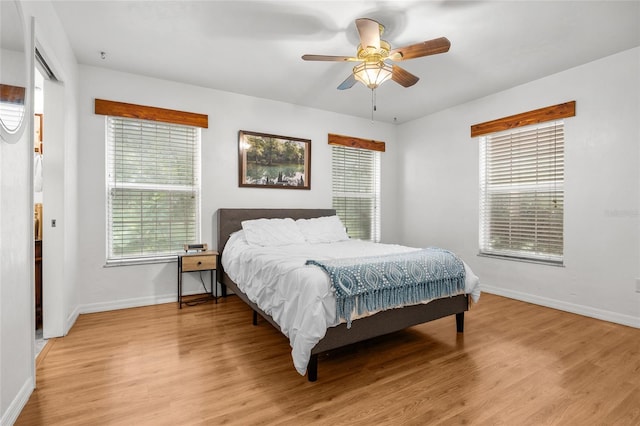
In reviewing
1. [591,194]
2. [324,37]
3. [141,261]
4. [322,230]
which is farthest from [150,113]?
[591,194]

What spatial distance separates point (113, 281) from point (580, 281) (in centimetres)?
507

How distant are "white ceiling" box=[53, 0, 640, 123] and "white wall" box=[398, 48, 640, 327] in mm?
240

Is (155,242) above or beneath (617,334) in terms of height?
above

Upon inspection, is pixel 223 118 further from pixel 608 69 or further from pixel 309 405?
pixel 608 69

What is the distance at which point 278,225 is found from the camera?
3.84 meters

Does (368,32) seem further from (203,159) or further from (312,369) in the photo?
(203,159)

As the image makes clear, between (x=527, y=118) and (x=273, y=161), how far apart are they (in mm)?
3218

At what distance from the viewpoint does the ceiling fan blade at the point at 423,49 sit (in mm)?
2186

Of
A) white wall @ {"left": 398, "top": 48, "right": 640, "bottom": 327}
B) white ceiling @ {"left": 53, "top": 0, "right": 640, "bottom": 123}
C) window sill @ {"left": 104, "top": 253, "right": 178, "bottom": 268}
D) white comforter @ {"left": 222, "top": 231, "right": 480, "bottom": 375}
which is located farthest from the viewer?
window sill @ {"left": 104, "top": 253, "right": 178, "bottom": 268}

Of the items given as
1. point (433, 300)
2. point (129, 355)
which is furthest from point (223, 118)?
point (433, 300)

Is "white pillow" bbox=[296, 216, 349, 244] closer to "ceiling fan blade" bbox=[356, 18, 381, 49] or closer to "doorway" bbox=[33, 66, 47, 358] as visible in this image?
"ceiling fan blade" bbox=[356, 18, 381, 49]

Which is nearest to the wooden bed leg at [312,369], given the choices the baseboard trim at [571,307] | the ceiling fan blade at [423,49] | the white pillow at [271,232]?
the white pillow at [271,232]

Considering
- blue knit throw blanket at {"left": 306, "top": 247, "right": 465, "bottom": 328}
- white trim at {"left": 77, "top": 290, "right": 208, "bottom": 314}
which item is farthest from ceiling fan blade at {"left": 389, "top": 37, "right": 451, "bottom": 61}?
white trim at {"left": 77, "top": 290, "right": 208, "bottom": 314}

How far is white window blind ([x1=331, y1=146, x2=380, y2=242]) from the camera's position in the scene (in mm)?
5039
